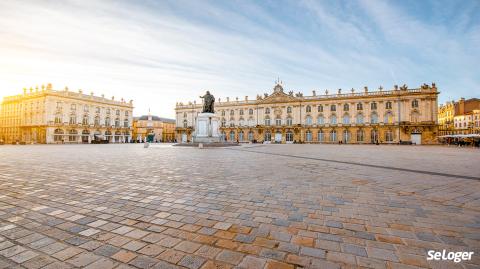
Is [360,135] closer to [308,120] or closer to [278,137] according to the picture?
[308,120]

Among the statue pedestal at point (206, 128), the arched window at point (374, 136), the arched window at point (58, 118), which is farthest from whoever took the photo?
the arched window at point (58, 118)

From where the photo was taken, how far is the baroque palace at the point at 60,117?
49844 mm

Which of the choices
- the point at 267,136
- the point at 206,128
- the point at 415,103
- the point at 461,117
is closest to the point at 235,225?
the point at 206,128

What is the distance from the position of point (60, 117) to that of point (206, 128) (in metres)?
44.6

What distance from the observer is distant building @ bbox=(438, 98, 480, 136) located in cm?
6894

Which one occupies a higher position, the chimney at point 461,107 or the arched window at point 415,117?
the chimney at point 461,107

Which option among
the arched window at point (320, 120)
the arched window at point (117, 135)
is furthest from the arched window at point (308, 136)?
the arched window at point (117, 135)

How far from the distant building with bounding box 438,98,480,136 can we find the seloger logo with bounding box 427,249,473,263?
92.0m

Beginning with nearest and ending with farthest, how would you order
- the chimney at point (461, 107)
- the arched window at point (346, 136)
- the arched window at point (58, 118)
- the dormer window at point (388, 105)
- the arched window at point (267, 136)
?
the dormer window at point (388, 105) < the arched window at point (58, 118) < the arched window at point (346, 136) < the arched window at point (267, 136) < the chimney at point (461, 107)

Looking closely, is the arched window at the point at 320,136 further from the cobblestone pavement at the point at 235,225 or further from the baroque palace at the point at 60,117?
the baroque palace at the point at 60,117

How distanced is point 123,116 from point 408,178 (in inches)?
Result: 2730


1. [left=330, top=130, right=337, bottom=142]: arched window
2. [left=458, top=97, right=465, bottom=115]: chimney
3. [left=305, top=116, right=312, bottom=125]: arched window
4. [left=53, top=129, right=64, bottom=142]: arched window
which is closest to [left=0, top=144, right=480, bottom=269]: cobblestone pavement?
[left=330, top=130, right=337, bottom=142]: arched window

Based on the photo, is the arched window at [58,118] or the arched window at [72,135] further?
the arched window at [72,135]

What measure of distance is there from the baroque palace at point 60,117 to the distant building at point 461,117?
325ft
